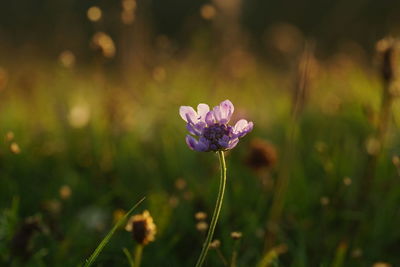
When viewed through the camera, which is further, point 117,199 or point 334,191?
point 117,199

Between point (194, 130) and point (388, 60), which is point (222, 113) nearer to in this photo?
point (194, 130)

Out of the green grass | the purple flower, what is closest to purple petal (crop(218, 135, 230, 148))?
the purple flower

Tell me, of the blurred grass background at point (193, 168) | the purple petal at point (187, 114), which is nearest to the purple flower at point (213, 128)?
the purple petal at point (187, 114)

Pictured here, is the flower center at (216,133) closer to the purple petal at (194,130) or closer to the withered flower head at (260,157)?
the purple petal at (194,130)

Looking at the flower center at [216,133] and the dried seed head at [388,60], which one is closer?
the flower center at [216,133]

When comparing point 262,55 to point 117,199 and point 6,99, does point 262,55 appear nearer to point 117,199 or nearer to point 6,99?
point 6,99

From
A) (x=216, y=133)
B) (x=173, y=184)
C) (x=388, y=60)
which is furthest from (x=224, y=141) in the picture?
(x=173, y=184)

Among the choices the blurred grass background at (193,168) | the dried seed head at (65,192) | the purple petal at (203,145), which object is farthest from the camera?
the dried seed head at (65,192)

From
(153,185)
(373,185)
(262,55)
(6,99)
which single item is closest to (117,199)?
(153,185)
